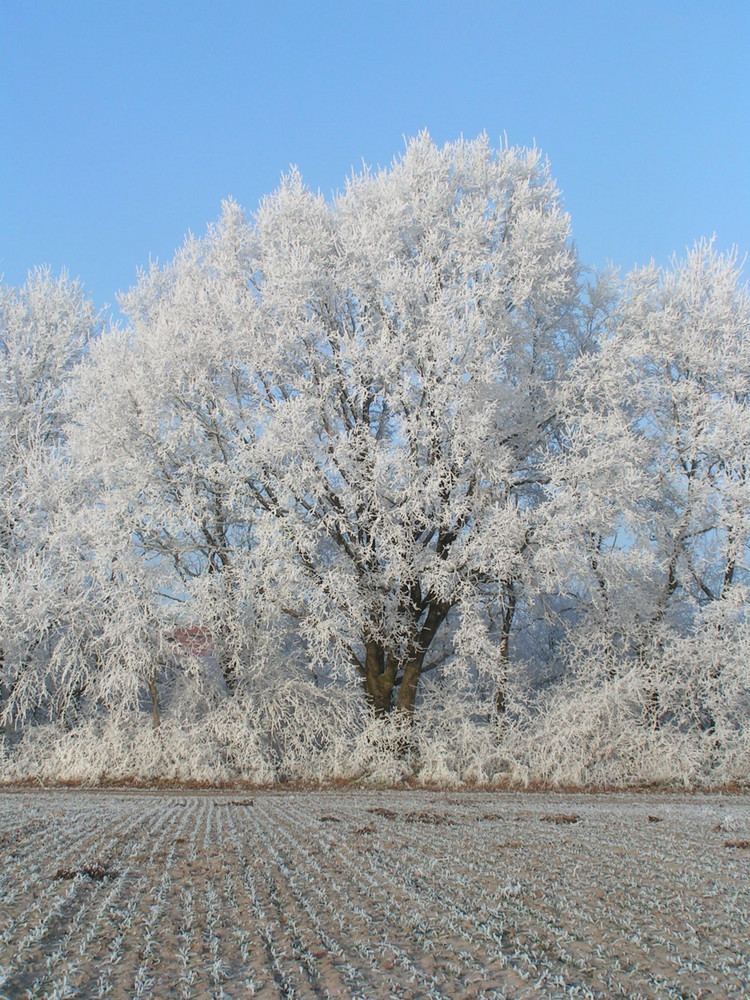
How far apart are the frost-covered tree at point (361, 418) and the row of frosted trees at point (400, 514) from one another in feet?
0.23

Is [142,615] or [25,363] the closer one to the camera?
[142,615]

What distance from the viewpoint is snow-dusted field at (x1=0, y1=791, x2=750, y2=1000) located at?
11.6 feet

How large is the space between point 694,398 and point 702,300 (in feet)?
9.10

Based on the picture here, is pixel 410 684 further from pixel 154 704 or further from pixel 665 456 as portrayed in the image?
pixel 665 456

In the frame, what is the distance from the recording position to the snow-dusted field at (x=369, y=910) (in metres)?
3.53

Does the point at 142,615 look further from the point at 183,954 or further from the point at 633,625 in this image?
the point at 183,954

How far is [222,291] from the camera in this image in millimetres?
17766

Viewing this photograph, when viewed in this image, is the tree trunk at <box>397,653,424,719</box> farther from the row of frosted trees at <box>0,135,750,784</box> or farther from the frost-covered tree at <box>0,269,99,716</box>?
the frost-covered tree at <box>0,269,99,716</box>

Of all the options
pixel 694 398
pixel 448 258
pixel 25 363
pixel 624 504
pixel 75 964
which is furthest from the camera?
pixel 25 363

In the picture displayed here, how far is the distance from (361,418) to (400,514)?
301 cm

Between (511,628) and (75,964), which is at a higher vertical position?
(511,628)

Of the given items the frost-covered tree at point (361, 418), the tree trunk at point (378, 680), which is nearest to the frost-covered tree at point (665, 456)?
the frost-covered tree at point (361, 418)

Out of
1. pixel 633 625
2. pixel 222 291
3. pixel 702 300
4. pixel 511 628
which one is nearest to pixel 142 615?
pixel 222 291

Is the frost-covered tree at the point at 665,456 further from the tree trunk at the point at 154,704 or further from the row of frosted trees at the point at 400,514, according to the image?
the tree trunk at the point at 154,704
